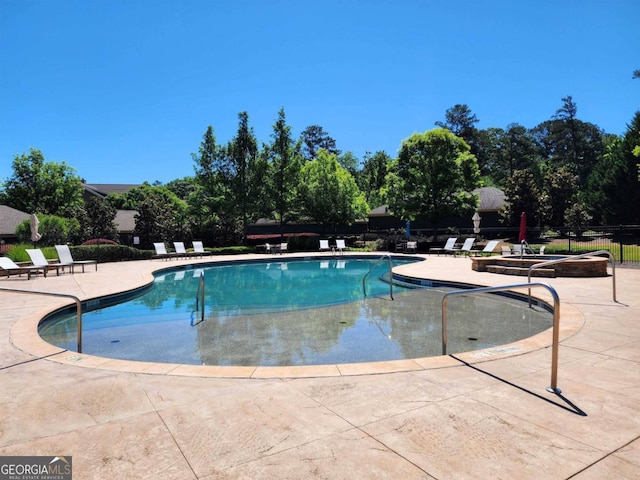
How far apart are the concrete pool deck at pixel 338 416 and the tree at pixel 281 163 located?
25.8 meters

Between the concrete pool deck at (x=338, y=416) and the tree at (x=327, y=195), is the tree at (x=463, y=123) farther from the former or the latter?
the concrete pool deck at (x=338, y=416)

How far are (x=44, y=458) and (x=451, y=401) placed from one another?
9.66 feet

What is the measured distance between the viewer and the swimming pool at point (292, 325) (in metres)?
6.11

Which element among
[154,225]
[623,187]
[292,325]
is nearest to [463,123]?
[623,187]

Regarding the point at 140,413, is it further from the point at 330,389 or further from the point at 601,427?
the point at 601,427

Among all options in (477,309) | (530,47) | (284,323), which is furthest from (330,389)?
(530,47)

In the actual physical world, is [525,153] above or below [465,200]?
above

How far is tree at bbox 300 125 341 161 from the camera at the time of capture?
227ft

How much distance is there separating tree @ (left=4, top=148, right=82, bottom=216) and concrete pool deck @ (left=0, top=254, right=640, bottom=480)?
4802 centimetres

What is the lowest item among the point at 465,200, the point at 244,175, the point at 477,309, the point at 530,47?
the point at 477,309

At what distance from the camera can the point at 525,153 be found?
5509cm

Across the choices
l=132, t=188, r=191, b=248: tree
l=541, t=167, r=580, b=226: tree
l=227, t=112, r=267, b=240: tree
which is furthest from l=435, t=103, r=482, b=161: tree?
l=132, t=188, r=191, b=248: tree

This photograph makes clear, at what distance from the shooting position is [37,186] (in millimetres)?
45156

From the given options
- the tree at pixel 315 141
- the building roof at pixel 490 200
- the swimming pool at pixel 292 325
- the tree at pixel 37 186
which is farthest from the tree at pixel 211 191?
the tree at pixel 315 141
